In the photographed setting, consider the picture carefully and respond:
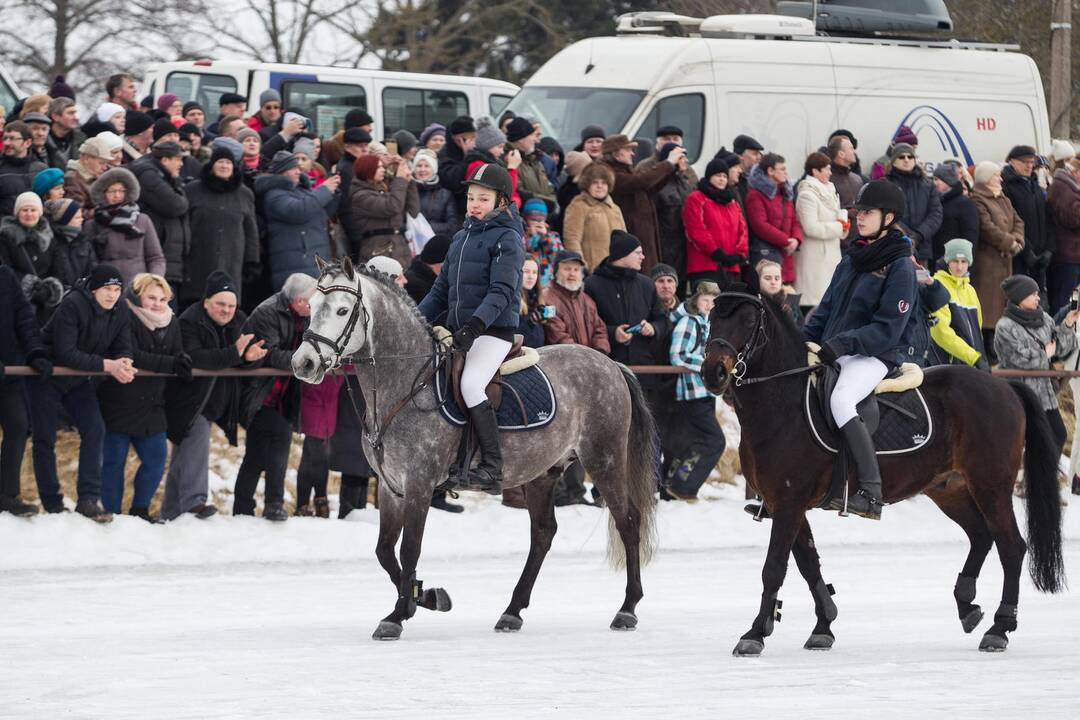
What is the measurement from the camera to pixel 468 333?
10516 mm

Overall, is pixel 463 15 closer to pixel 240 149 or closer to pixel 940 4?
pixel 940 4

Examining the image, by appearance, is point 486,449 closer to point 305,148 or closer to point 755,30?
point 305,148

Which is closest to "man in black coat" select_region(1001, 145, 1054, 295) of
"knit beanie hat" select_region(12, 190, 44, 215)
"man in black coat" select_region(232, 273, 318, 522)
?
"man in black coat" select_region(232, 273, 318, 522)

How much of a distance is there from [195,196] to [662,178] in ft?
15.1

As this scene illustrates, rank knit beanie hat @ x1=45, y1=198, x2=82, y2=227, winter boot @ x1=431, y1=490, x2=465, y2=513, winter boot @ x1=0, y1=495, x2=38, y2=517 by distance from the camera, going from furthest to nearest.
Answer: winter boot @ x1=431, y1=490, x2=465, y2=513, knit beanie hat @ x1=45, y1=198, x2=82, y2=227, winter boot @ x1=0, y1=495, x2=38, y2=517

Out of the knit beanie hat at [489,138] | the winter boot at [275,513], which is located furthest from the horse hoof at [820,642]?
the knit beanie hat at [489,138]

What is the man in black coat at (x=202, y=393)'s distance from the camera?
45.5ft

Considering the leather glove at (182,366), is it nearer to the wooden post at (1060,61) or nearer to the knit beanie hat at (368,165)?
the knit beanie hat at (368,165)

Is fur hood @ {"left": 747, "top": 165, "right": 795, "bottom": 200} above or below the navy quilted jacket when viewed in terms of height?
below

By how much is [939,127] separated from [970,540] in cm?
1093

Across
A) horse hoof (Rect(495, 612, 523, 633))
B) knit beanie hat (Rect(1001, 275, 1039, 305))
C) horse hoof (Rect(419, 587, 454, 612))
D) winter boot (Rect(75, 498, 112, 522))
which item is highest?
knit beanie hat (Rect(1001, 275, 1039, 305))

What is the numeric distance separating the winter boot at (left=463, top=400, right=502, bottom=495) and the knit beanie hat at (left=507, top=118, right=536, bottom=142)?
6.70 m

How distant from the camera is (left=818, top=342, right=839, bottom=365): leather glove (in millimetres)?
10367

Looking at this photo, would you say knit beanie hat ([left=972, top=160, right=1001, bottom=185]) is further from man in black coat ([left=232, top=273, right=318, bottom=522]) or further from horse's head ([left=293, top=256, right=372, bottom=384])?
horse's head ([left=293, top=256, right=372, bottom=384])
